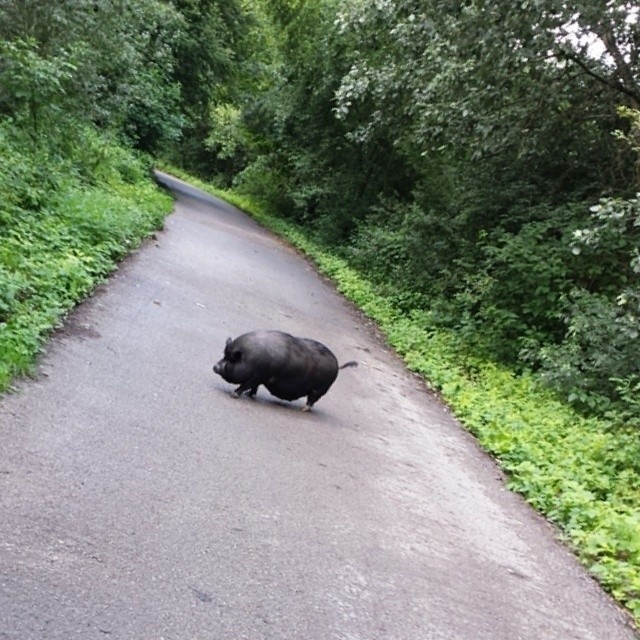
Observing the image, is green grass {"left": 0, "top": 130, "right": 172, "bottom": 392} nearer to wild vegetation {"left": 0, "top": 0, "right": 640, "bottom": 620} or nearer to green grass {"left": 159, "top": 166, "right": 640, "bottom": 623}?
wild vegetation {"left": 0, "top": 0, "right": 640, "bottom": 620}

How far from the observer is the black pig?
24.0 feet

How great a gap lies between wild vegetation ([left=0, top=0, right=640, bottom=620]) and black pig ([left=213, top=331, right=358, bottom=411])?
169 centimetres

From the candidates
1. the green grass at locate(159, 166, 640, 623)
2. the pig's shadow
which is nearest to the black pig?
the pig's shadow

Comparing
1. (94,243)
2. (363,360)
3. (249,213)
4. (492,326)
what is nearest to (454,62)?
(492,326)

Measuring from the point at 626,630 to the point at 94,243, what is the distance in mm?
8788

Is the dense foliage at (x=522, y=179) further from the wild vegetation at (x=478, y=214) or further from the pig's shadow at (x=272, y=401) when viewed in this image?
the pig's shadow at (x=272, y=401)

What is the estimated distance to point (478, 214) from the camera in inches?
649

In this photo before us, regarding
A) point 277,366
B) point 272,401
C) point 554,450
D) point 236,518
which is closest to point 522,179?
point 554,450

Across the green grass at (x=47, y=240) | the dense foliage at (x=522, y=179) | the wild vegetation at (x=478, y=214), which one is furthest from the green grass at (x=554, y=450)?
the green grass at (x=47, y=240)

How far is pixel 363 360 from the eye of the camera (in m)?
11.7

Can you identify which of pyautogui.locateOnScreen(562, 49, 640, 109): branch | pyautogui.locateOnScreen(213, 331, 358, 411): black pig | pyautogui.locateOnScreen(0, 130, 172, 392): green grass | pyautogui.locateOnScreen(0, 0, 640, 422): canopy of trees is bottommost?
pyautogui.locateOnScreen(0, 130, 172, 392): green grass

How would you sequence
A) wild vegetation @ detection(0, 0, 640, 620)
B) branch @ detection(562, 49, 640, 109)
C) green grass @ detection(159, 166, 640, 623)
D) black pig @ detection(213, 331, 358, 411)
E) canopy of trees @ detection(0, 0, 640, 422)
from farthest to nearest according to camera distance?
branch @ detection(562, 49, 640, 109) < canopy of trees @ detection(0, 0, 640, 422) < wild vegetation @ detection(0, 0, 640, 620) < black pig @ detection(213, 331, 358, 411) < green grass @ detection(159, 166, 640, 623)

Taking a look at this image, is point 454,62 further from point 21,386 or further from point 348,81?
point 21,386

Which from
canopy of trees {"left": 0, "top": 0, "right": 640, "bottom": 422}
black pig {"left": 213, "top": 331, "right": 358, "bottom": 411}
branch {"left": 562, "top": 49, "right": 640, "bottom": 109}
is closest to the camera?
black pig {"left": 213, "top": 331, "right": 358, "bottom": 411}
